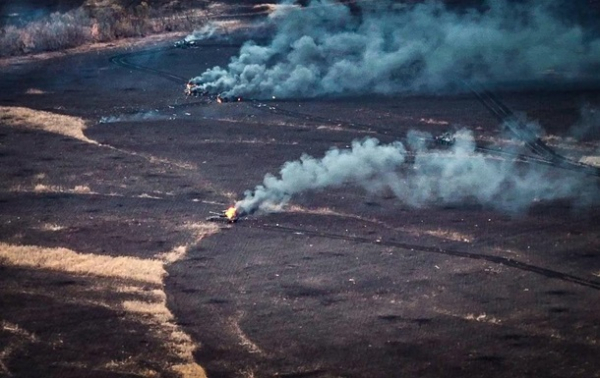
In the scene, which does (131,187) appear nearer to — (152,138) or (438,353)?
(152,138)

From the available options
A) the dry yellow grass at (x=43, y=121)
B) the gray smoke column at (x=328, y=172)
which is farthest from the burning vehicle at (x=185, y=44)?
the gray smoke column at (x=328, y=172)

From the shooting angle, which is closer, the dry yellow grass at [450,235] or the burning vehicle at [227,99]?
the dry yellow grass at [450,235]

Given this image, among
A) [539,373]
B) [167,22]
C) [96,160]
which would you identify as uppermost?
[167,22]

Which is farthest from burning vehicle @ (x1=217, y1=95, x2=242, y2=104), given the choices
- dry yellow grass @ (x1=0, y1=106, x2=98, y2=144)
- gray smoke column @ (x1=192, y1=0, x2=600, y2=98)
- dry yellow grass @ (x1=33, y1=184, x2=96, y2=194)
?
dry yellow grass @ (x1=33, y1=184, x2=96, y2=194)

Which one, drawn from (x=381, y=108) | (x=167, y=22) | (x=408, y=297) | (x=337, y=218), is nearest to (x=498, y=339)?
(x=408, y=297)

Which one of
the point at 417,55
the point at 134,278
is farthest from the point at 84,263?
the point at 417,55

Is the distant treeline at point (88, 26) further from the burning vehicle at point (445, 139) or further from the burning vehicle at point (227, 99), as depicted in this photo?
the burning vehicle at point (445, 139)
